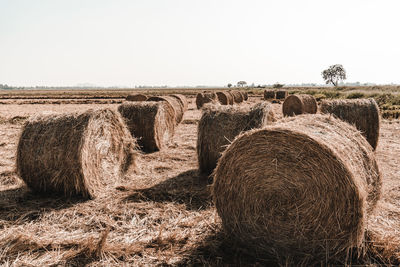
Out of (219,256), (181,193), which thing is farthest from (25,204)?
(219,256)

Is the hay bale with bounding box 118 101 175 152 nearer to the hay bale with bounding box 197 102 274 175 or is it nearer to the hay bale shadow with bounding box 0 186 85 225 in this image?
the hay bale with bounding box 197 102 274 175

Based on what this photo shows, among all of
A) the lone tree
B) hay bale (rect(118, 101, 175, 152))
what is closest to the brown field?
hay bale (rect(118, 101, 175, 152))

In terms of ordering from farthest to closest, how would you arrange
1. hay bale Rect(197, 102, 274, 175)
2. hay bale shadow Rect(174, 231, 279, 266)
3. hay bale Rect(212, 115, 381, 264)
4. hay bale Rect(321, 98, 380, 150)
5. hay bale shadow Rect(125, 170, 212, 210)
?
hay bale Rect(321, 98, 380, 150) < hay bale Rect(197, 102, 274, 175) < hay bale shadow Rect(125, 170, 212, 210) < hay bale shadow Rect(174, 231, 279, 266) < hay bale Rect(212, 115, 381, 264)

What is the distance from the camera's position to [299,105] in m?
16.3

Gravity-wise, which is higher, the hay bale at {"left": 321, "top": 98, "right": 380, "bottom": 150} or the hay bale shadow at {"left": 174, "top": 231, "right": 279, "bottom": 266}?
the hay bale at {"left": 321, "top": 98, "right": 380, "bottom": 150}

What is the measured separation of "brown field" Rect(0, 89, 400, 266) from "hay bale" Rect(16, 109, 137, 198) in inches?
9.9

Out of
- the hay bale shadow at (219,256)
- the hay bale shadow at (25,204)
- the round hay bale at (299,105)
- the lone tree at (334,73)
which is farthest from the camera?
the lone tree at (334,73)

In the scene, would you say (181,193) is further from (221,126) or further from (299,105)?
(299,105)

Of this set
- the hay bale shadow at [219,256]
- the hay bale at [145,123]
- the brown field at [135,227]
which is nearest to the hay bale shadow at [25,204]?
the brown field at [135,227]

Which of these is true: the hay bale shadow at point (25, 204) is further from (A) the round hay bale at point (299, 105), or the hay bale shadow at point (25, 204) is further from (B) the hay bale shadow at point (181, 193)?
(A) the round hay bale at point (299, 105)

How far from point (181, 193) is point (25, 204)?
8.75 ft

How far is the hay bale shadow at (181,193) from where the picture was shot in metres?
5.54

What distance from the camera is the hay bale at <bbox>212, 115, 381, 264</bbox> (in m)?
3.54

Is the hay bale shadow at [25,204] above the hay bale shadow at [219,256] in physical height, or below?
above
